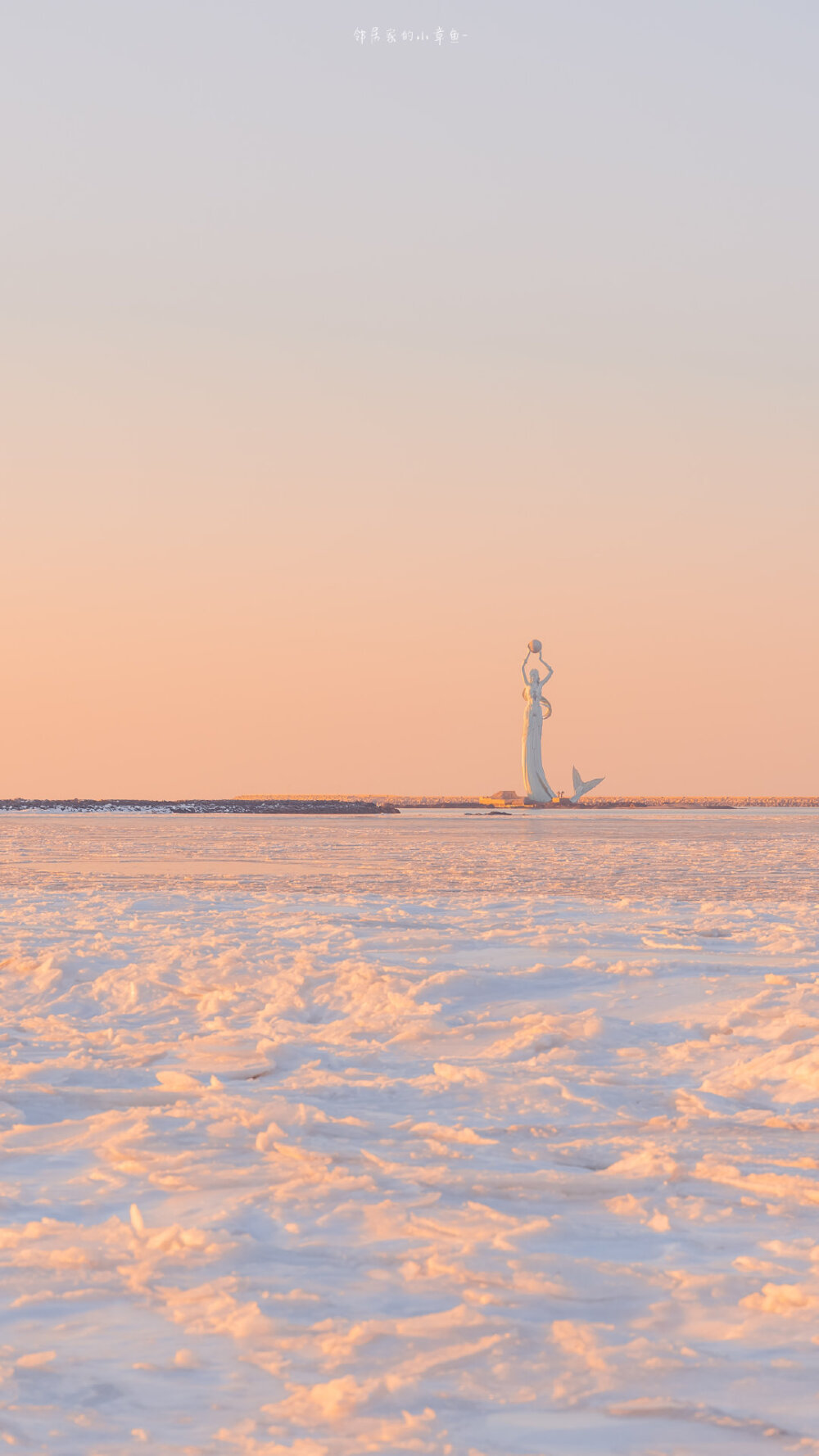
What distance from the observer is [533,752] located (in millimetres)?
72750

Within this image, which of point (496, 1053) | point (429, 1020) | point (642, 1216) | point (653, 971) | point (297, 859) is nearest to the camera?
point (642, 1216)

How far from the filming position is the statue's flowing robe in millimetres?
68875

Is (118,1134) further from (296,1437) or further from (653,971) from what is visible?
(653,971)

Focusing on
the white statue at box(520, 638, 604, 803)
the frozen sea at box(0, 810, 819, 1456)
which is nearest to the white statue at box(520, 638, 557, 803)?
the white statue at box(520, 638, 604, 803)

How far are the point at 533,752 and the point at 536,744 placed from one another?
95 cm

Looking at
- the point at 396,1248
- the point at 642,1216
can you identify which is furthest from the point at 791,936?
the point at 396,1248

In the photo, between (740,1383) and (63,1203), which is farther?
(63,1203)

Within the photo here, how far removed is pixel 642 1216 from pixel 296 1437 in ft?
5.63

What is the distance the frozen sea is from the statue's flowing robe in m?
58.8

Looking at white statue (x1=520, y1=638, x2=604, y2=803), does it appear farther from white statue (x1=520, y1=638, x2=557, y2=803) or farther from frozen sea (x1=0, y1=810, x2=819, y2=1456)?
frozen sea (x1=0, y1=810, x2=819, y2=1456)

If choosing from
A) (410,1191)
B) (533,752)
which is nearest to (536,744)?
(533,752)

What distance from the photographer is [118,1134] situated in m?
5.04

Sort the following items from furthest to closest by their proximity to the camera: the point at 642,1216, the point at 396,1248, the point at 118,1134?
the point at 118,1134 → the point at 642,1216 → the point at 396,1248

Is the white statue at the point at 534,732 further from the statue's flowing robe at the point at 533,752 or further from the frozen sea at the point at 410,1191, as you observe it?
the frozen sea at the point at 410,1191
